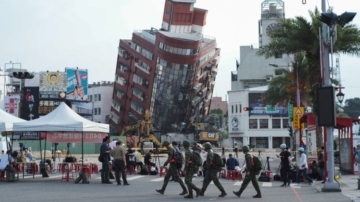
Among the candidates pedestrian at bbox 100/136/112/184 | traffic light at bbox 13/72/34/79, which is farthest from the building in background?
pedestrian at bbox 100/136/112/184

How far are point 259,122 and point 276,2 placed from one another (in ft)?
90.8

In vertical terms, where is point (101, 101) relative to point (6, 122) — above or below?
above

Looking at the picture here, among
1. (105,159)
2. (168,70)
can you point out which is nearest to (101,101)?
(168,70)

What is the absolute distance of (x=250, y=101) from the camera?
333 ft

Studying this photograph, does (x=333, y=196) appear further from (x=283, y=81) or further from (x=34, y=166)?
(x=283, y=81)

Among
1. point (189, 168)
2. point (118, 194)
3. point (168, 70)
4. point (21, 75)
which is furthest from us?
point (168, 70)

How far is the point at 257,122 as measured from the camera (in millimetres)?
102750

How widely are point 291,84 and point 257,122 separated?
161 feet

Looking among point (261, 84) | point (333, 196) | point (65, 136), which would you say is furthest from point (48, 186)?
point (261, 84)

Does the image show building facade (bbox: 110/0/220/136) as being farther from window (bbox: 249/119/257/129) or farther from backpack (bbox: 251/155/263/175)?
backpack (bbox: 251/155/263/175)

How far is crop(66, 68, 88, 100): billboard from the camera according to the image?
104m

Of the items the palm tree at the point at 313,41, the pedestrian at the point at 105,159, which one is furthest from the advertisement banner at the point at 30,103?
the pedestrian at the point at 105,159

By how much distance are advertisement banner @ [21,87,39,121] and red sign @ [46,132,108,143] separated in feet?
239

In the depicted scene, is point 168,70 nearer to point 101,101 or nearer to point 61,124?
point 101,101
